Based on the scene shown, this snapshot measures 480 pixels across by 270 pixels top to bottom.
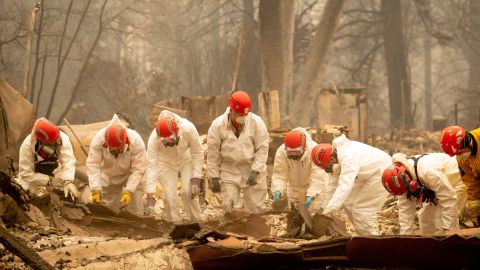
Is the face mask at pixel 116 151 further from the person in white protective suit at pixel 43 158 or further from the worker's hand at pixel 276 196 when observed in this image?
the worker's hand at pixel 276 196

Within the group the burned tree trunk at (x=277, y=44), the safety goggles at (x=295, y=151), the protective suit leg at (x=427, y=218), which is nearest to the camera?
the protective suit leg at (x=427, y=218)

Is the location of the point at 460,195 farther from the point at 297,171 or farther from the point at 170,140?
the point at 170,140

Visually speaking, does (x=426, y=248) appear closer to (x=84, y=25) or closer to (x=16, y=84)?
(x=16, y=84)

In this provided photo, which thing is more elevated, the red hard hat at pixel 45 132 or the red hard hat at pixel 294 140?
the red hard hat at pixel 45 132

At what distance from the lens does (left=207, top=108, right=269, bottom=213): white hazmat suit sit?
27.0ft

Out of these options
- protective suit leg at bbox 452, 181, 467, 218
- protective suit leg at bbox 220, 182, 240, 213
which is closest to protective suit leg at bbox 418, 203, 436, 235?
protective suit leg at bbox 452, 181, 467, 218

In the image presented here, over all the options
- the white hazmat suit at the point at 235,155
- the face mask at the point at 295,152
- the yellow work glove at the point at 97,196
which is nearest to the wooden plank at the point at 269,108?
the white hazmat suit at the point at 235,155

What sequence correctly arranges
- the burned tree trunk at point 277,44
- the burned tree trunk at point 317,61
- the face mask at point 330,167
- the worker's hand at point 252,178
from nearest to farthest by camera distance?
the face mask at point 330,167 < the worker's hand at point 252,178 < the burned tree trunk at point 277,44 < the burned tree trunk at point 317,61

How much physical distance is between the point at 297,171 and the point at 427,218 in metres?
2.03

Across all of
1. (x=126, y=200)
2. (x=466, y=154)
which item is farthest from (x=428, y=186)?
(x=126, y=200)

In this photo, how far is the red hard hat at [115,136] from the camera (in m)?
7.90

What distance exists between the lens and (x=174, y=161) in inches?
338

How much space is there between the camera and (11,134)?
10.9 m

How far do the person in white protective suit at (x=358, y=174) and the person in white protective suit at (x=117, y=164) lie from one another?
2492 millimetres
